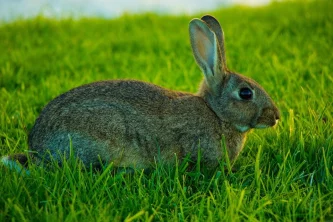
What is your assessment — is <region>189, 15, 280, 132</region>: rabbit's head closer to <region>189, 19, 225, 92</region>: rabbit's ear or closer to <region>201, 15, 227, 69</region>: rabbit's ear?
<region>189, 19, 225, 92</region>: rabbit's ear

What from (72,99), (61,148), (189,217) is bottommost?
(189,217)

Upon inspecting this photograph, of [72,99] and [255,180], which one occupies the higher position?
[72,99]

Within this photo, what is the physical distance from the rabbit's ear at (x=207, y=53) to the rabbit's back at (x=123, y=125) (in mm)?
309

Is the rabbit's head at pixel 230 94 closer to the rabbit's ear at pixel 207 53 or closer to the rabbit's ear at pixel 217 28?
the rabbit's ear at pixel 207 53

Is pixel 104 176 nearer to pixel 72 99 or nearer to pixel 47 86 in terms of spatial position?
pixel 72 99

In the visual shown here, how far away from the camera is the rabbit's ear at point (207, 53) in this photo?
5.20 metres

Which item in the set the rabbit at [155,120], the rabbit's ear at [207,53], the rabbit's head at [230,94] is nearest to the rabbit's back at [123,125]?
the rabbit at [155,120]

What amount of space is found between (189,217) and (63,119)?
1.45 m

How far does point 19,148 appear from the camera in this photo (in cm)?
555

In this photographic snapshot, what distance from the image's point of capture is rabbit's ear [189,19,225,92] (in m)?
5.20

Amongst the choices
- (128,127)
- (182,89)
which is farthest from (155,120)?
(182,89)

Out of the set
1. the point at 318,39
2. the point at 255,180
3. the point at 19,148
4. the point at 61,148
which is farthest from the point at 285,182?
the point at 318,39

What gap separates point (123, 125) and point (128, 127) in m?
0.05

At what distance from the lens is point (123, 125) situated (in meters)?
4.88
